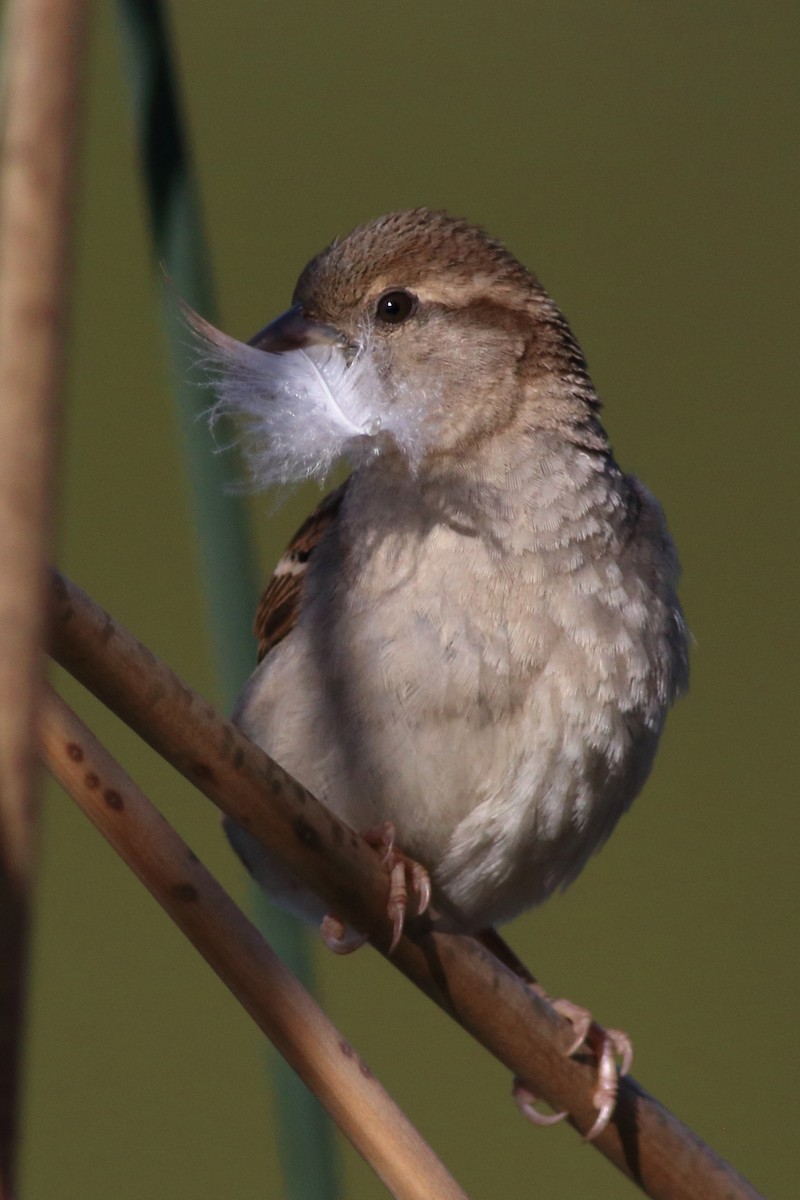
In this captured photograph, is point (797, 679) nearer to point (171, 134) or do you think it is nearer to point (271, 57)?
point (271, 57)

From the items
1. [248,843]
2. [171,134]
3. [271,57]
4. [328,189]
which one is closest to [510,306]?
[171,134]

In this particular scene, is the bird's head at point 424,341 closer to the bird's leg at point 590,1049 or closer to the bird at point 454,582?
the bird at point 454,582

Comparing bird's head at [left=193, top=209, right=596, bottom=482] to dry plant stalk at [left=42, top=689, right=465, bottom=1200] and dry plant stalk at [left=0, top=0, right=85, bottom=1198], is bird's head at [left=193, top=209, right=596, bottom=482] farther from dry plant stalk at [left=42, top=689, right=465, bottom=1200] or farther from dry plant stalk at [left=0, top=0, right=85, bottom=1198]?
dry plant stalk at [left=0, top=0, right=85, bottom=1198]

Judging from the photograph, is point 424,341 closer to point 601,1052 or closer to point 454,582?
point 454,582

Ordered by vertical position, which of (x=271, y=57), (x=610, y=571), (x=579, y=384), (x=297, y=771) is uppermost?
(x=271, y=57)

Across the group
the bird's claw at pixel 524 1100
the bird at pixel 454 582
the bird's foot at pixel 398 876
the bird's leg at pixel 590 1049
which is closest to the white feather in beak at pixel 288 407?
the bird at pixel 454 582

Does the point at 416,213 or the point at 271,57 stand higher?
the point at 271,57

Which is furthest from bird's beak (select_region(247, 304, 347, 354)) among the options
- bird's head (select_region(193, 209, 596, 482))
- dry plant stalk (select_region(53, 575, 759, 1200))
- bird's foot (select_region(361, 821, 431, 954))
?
dry plant stalk (select_region(53, 575, 759, 1200))
